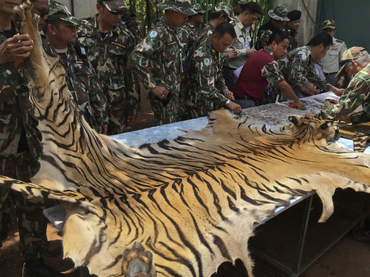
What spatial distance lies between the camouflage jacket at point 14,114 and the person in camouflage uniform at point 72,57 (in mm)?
283

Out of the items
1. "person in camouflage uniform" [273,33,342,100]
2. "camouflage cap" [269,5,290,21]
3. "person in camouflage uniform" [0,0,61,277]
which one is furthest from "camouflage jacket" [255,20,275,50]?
"person in camouflage uniform" [0,0,61,277]

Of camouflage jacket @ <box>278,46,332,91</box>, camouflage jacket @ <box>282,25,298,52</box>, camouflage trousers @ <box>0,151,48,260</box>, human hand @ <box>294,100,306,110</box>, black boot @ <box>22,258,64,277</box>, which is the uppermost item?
camouflage jacket @ <box>282,25,298,52</box>

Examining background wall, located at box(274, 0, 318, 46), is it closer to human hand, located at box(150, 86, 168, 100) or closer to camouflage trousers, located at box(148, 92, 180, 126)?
camouflage trousers, located at box(148, 92, 180, 126)

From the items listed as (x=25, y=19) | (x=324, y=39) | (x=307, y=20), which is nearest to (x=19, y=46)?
(x=25, y=19)

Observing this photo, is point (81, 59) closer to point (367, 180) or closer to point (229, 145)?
point (229, 145)

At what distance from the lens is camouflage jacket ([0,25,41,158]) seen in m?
1.68

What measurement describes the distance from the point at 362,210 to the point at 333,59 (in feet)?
12.6

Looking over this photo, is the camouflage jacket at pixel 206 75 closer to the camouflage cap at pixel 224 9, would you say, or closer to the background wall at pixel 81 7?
the camouflage cap at pixel 224 9

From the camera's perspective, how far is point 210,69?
315cm

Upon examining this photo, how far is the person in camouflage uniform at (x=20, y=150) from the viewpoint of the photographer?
1707 millimetres

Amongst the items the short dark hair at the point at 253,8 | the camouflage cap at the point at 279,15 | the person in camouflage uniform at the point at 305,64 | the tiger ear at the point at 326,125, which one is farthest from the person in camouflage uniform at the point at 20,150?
the camouflage cap at the point at 279,15

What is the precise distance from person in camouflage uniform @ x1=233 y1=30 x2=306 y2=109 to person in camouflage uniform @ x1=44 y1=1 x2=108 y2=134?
179 cm

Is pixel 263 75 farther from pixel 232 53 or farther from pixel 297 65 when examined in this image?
pixel 232 53

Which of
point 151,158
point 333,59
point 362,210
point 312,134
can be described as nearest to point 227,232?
point 151,158
